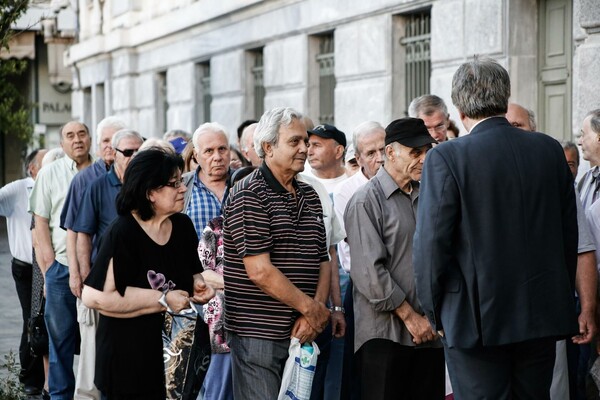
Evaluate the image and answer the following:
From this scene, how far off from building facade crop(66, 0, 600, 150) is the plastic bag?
15.6 feet

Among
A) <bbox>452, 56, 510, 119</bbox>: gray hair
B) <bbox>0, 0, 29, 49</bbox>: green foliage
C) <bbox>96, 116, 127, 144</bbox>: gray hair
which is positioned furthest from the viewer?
<bbox>96, 116, 127, 144</bbox>: gray hair

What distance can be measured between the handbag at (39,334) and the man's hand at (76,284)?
3.02 feet

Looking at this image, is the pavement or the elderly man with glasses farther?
the pavement

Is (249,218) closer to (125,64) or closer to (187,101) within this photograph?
(187,101)

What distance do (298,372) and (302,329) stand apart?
0.69ft

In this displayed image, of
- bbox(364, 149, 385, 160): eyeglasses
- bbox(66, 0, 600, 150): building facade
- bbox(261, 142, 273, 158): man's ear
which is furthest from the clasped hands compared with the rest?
bbox(66, 0, 600, 150): building facade

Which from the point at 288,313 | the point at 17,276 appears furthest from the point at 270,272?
the point at 17,276

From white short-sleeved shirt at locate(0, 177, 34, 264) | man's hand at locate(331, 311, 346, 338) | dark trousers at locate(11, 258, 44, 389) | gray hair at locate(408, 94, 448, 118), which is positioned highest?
gray hair at locate(408, 94, 448, 118)

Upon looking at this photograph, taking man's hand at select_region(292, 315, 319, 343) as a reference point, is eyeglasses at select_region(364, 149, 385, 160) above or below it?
above

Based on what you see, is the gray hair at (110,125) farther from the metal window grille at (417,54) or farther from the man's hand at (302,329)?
the metal window grille at (417,54)

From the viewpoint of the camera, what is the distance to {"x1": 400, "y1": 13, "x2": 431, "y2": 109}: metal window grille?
12688 mm

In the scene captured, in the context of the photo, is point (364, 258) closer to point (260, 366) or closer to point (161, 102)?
point (260, 366)

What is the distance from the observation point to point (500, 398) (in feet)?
15.9

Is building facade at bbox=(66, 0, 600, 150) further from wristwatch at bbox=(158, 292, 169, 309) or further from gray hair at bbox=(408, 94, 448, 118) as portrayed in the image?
wristwatch at bbox=(158, 292, 169, 309)
